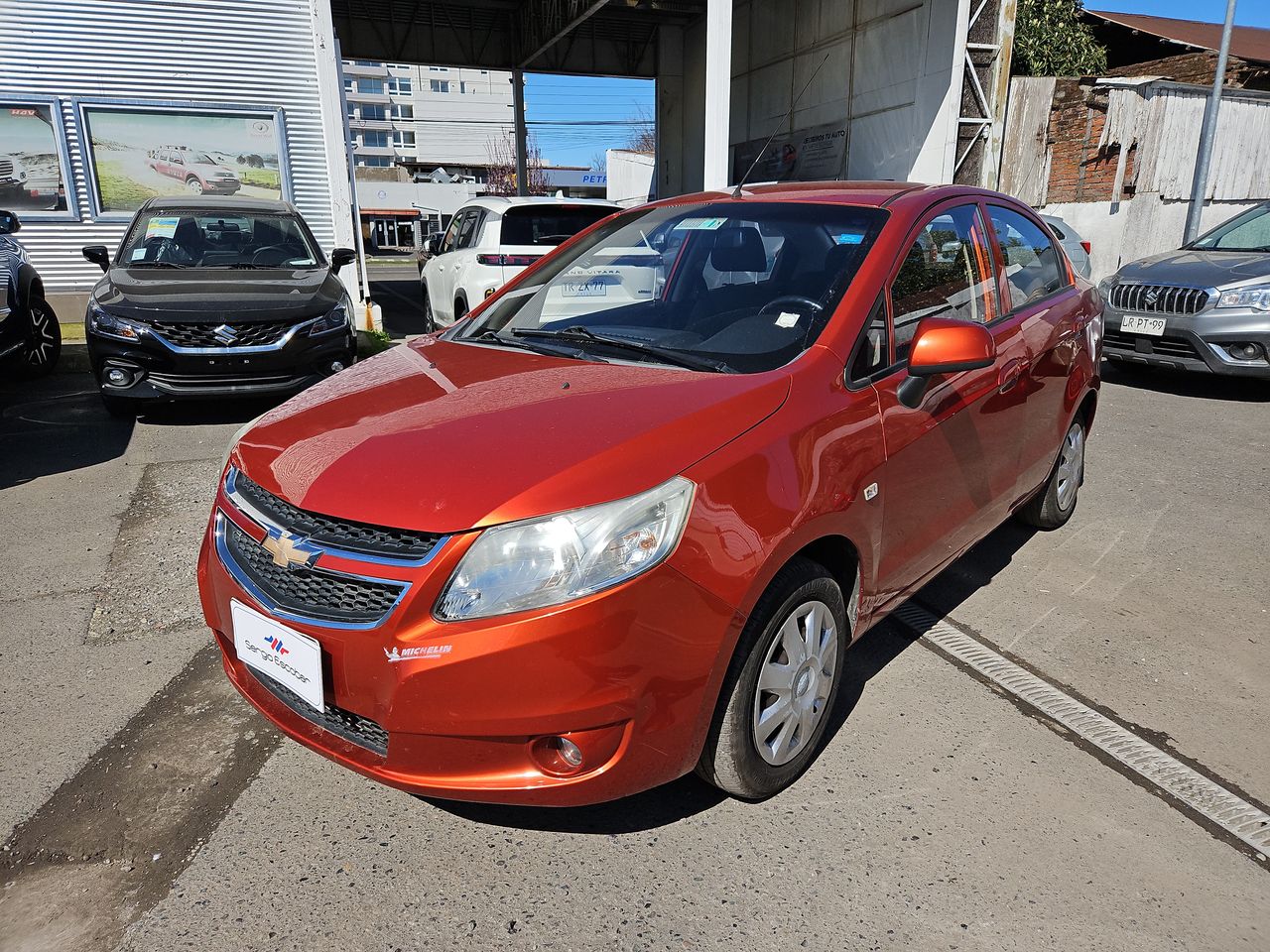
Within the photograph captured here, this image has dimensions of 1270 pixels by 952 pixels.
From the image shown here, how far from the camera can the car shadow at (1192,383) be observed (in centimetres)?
798

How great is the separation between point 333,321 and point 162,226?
2113mm

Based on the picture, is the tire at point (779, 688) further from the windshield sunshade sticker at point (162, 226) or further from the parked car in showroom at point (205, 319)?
the windshield sunshade sticker at point (162, 226)

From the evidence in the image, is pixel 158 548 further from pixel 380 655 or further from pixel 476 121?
pixel 476 121

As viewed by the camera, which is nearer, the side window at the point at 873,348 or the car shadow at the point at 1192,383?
the side window at the point at 873,348

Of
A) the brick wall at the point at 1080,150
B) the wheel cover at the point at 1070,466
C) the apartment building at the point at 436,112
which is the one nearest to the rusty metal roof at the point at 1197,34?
the brick wall at the point at 1080,150

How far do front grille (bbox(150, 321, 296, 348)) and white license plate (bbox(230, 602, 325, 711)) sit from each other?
454 cm

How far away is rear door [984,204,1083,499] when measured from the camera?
3.59 metres

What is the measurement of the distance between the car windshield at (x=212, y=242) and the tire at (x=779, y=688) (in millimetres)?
6457

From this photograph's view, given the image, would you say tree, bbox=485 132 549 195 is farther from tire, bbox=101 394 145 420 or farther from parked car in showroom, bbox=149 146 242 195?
tire, bbox=101 394 145 420

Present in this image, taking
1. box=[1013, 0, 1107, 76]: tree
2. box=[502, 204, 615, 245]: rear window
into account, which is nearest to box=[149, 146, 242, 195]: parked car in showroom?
box=[502, 204, 615, 245]: rear window

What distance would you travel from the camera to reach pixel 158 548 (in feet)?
14.1

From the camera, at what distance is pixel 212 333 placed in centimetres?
622

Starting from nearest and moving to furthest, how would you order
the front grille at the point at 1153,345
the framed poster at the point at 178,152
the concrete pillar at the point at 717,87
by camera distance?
the front grille at the point at 1153,345
the framed poster at the point at 178,152
the concrete pillar at the point at 717,87

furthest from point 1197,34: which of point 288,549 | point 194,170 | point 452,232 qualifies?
point 288,549
